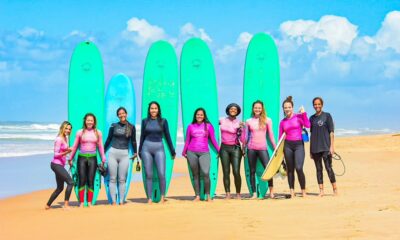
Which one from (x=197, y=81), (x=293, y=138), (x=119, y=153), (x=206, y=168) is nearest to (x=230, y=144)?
(x=206, y=168)

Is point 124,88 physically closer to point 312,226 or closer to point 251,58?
point 251,58

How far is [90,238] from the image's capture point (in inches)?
179

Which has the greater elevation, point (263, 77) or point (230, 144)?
point (263, 77)

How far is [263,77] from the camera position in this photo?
768 cm

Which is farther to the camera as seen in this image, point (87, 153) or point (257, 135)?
point (257, 135)

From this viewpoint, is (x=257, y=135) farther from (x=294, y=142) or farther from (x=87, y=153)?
(x=87, y=153)

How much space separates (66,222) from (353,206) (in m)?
2.99

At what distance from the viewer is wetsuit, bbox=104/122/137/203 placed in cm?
652

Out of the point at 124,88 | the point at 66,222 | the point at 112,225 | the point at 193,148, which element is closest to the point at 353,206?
the point at 193,148

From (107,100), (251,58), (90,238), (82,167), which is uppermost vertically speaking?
(251,58)

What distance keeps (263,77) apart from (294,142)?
4.71 ft

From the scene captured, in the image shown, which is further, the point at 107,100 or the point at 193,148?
the point at 107,100

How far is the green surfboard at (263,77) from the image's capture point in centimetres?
761

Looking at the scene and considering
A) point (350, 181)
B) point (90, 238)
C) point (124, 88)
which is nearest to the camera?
point (90, 238)
